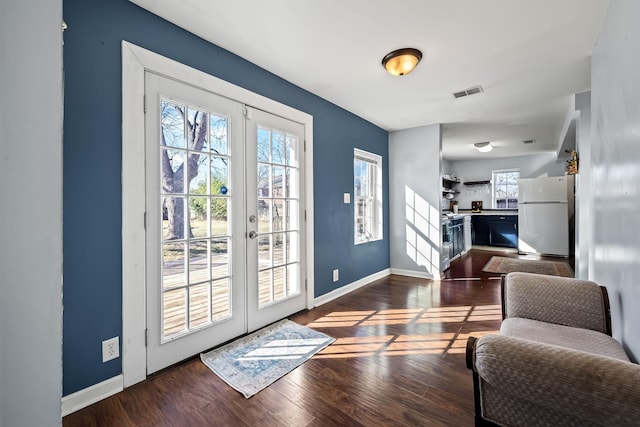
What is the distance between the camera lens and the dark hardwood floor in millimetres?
1491

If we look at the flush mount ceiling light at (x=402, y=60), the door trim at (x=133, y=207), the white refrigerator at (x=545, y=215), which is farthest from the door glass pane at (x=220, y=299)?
A: the white refrigerator at (x=545, y=215)

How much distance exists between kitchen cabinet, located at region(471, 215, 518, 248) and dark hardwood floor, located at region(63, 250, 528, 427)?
507cm

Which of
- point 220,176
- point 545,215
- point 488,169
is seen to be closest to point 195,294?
point 220,176

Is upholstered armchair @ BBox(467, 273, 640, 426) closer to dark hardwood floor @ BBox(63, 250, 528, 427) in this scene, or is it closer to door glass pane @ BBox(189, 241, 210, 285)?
dark hardwood floor @ BBox(63, 250, 528, 427)

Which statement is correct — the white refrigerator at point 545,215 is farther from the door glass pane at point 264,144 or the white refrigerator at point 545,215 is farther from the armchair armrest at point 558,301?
the door glass pane at point 264,144

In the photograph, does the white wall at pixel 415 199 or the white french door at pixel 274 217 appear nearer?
the white french door at pixel 274 217

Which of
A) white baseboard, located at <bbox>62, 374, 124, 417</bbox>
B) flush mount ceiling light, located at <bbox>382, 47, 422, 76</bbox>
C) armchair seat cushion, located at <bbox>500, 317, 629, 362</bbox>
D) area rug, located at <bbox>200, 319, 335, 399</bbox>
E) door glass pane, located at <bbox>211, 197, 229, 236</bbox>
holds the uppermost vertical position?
flush mount ceiling light, located at <bbox>382, 47, 422, 76</bbox>

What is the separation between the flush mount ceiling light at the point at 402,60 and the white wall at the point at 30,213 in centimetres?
221

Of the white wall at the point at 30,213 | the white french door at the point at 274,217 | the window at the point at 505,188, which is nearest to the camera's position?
the white wall at the point at 30,213

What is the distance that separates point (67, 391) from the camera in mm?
1522

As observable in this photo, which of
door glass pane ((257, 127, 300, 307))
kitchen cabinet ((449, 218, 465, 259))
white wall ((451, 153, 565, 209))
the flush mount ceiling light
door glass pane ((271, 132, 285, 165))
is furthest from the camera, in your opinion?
white wall ((451, 153, 565, 209))

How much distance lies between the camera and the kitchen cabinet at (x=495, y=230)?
22.6ft

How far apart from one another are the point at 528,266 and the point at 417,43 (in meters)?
4.65

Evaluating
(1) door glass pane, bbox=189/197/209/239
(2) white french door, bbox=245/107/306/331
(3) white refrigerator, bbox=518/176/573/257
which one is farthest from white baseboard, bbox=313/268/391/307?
(3) white refrigerator, bbox=518/176/573/257
